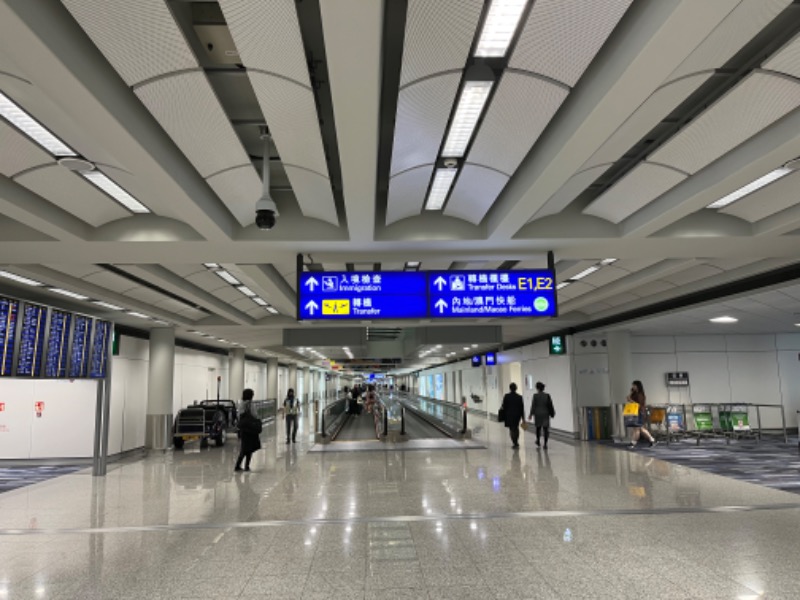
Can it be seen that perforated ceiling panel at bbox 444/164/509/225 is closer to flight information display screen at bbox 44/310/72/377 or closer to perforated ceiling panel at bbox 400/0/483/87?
perforated ceiling panel at bbox 400/0/483/87

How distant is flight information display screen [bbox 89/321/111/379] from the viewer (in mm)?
10930

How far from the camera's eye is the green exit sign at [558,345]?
53.7ft

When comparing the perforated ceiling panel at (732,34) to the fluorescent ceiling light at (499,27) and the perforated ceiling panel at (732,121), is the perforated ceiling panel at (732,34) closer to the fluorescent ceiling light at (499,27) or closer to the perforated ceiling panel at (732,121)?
the perforated ceiling panel at (732,121)

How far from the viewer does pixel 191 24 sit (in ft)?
10.9

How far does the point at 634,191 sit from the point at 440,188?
7.14 ft

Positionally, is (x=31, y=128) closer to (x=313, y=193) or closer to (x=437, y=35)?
(x=313, y=193)

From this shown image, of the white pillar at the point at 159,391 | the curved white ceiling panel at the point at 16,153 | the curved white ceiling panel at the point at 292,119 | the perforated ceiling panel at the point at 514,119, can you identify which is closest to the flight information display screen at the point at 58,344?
the white pillar at the point at 159,391

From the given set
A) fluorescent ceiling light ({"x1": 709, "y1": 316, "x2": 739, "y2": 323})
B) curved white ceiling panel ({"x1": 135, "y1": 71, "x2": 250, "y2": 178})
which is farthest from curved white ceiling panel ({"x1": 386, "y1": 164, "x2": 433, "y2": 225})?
fluorescent ceiling light ({"x1": 709, "y1": 316, "x2": 739, "y2": 323})

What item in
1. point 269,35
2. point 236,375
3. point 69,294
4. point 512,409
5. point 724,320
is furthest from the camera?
point 236,375

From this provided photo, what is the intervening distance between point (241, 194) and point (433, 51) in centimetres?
312

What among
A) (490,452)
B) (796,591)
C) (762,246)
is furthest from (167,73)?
(490,452)

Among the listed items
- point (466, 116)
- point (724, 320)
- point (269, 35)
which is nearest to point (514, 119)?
point (466, 116)

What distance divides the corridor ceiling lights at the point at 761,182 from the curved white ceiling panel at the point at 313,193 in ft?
14.6

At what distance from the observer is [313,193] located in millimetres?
5547
